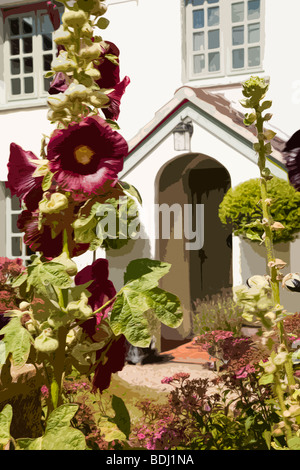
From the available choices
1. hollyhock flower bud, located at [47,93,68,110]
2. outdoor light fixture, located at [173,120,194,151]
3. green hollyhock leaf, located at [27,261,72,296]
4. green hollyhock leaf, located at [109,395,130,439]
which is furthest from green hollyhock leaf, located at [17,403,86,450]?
outdoor light fixture, located at [173,120,194,151]

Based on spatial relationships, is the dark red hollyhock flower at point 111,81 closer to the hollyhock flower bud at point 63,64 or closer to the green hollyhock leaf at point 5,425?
the hollyhock flower bud at point 63,64

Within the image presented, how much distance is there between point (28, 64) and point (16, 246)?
3067 millimetres

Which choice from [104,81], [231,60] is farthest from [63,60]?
[231,60]

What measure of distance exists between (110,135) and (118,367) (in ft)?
1.84

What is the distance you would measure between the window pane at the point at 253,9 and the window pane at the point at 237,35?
0.19 metres

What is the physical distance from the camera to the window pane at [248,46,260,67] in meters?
7.00

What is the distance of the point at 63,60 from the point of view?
106 centimetres

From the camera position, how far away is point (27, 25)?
849 cm

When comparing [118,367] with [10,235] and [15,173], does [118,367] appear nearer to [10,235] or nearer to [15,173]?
[15,173]

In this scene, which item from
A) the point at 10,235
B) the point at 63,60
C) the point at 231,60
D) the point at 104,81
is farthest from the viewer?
the point at 10,235

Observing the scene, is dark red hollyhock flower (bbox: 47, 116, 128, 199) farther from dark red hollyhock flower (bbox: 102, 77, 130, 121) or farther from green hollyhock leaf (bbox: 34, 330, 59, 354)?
green hollyhock leaf (bbox: 34, 330, 59, 354)

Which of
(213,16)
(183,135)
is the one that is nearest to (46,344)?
(183,135)

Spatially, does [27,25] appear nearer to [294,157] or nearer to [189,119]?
[189,119]

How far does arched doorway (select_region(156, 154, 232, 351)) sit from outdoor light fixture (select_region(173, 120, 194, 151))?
0.41 meters
